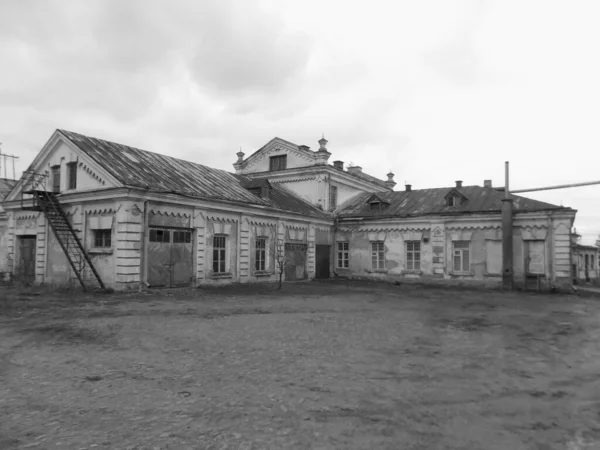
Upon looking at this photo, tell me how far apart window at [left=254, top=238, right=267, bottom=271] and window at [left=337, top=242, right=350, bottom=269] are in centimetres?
729

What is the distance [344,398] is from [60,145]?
1948cm

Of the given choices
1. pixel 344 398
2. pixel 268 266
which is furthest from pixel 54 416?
pixel 268 266

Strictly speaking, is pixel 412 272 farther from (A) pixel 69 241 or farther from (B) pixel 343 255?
(A) pixel 69 241

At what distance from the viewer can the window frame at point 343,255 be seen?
30000 millimetres

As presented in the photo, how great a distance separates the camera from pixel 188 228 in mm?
20172

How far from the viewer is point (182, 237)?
19953 mm

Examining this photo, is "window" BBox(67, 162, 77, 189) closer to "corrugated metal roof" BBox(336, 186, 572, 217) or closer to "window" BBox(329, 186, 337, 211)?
"window" BBox(329, 186, 337, 211)

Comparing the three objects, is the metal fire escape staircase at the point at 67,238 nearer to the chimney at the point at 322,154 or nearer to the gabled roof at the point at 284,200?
the gabled roof at the point at 284,200

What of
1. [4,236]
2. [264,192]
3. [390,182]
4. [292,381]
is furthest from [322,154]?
[292,381]

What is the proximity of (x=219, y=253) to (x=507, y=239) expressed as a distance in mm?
15015

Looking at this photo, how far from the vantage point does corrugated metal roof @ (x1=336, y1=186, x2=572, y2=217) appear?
81.1 ft

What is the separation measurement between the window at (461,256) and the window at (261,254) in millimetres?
11010

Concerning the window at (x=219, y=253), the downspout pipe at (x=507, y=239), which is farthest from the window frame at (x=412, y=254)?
the window at (x=219, y=253)

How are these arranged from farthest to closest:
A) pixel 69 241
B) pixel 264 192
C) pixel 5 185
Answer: pixel 5 185 < pixel 264 192 < pixel 69 241
